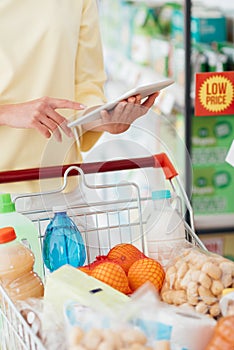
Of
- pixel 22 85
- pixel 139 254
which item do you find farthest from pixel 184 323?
pixel 22 85

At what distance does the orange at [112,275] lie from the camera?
1453mm

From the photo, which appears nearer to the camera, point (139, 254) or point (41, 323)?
point (41, 323)

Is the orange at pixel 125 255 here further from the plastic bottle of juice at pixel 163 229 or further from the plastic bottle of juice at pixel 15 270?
the plastic bottle of juice at pixel 15 270

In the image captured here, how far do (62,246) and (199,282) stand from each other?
0.38 m

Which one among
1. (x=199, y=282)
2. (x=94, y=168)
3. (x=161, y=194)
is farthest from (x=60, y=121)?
(x=199, y=282)

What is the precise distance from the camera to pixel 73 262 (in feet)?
5.41

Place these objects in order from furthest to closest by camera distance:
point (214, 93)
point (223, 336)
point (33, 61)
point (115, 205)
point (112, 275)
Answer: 1. point (33, 61)
2. point (214, 93)
3. point (115, 205)
4. point (112, 275)
5. point (223, 336)

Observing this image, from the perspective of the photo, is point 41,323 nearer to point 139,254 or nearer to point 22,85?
point 139,254

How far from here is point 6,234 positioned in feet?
4.82

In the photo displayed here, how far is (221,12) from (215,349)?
9.60 feet

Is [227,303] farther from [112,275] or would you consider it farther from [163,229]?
[163,229]

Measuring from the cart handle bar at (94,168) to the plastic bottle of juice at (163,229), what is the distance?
0.09 m

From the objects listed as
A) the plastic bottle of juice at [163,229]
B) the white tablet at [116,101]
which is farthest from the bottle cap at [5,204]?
the plastic bottle of juice at [163,229]

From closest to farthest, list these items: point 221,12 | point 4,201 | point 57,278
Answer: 1. point 57,278
2. point 4,201
3. point 221,12
